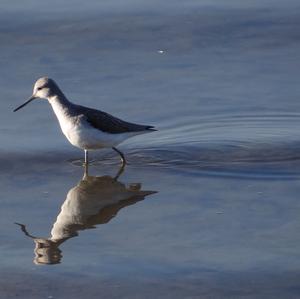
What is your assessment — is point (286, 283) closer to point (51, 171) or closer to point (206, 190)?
point (206, 190)

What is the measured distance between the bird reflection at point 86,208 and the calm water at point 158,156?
2 cm

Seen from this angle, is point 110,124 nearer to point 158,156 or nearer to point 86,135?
point 86,135

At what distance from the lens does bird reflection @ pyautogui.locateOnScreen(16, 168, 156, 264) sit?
832cm

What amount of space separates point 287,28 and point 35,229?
6420 mm

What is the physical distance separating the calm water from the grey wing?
32 cm

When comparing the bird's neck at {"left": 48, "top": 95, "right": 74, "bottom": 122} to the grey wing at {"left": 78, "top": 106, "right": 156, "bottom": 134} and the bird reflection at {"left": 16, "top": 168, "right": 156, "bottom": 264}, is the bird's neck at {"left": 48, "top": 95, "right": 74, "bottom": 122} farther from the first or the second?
the bird reflection at {"left": 16, "top": 168, "right": 156, "bottom": 264}

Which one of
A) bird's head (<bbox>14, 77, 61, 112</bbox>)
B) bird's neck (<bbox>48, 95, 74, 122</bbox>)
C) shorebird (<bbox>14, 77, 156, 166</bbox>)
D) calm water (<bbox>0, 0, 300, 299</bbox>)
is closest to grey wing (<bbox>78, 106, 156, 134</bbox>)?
shorebird (<bbox>14, 77, 156, 166</bbox>)

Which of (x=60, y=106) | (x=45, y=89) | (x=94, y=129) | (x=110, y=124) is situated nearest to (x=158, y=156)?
(x=110, y=124)

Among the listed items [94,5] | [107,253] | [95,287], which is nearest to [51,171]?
[107,253]

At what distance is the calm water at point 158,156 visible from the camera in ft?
25.5

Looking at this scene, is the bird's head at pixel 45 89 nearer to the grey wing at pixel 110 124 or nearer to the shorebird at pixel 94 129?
the shorebird at pixel 94 129

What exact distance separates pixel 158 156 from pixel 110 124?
0.57 metres

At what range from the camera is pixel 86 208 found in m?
9.25

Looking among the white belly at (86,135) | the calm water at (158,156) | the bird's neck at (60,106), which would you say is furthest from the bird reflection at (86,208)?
the bird's neck at (60,106)
